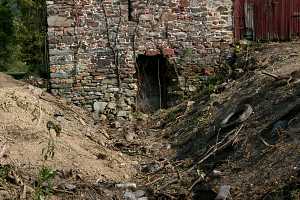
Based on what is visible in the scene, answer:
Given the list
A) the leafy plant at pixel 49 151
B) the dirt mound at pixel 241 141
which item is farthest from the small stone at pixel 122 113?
the leafy plant at pixel 49 151

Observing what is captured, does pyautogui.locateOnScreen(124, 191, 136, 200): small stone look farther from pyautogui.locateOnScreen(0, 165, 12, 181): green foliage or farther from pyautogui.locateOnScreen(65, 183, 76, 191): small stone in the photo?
pyautogui.locateOnScreen(0, 165, 12, 181): green foliage

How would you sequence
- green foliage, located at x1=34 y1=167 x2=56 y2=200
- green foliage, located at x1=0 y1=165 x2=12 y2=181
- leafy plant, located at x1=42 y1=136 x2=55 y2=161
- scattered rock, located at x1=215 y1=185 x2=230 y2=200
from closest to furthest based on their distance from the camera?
scattered rock, located at x1=215 y1=185 x2=230 y2=200 → green foliage, located at x1=34 y1=167 x2=56 y2=200 → green foliage, located at x1=0 y1=165 x2=12 y2=181 → leafy plant, located at x1=42 y1=136 x2=55 y2=161

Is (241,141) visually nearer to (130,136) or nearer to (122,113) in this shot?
(130,136)

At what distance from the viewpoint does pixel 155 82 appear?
12.4 meters

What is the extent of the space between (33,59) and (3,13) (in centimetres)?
408

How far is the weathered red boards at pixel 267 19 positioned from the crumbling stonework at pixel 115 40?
0.57 metres

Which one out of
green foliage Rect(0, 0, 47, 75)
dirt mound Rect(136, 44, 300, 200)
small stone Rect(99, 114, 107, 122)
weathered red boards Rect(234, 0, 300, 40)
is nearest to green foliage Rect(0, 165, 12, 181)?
dirt mound Rect(136, 44, 300, 200)

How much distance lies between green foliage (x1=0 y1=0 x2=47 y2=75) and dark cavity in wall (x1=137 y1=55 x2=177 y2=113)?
20.7ft

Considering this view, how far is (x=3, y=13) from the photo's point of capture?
22938 mm

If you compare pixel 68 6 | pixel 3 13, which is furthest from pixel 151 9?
pixel 3 13

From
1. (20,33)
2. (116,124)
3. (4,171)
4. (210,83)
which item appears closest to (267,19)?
(210,83)

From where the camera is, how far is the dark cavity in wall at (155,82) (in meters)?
12.1

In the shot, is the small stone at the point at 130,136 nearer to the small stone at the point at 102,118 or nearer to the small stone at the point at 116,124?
the small stone at the point at 116,124

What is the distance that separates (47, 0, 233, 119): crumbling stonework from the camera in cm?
1164
